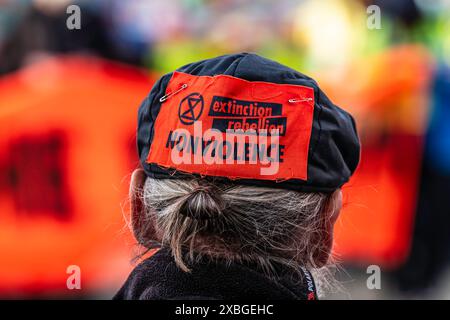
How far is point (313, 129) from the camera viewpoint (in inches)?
35.1

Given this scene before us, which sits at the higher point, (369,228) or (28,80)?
(28,80)

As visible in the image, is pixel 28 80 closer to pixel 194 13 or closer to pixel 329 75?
pixel 194 13

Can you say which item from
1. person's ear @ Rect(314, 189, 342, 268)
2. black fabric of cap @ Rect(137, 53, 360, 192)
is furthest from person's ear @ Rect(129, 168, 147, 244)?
person's ear @ Rect(314, 189, 342, 268)

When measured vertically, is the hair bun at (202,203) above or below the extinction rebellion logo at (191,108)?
below

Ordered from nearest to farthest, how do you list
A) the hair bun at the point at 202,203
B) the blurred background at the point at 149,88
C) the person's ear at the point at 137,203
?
the hair bun at the point at 202,203
the person's ear at the point at 137,203
the blurred background at the point at 149,88

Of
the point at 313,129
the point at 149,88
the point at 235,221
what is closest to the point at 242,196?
the point at 235,221

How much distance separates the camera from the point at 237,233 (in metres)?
0.88

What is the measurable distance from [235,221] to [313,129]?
0.19 meters

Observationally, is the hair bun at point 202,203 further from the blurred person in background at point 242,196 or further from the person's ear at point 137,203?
the person's ear at point 137,203

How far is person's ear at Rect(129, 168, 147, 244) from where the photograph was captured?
1.01 m

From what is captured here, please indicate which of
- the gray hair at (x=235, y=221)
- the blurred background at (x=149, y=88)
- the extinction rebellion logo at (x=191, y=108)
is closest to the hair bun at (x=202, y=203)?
the gray hair at (x=235, y=221)

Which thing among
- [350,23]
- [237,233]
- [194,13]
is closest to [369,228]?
[350,23]

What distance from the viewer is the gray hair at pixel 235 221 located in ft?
2.83

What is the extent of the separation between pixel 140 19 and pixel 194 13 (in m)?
0.28
